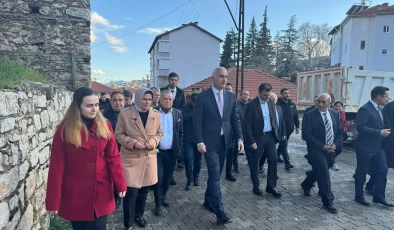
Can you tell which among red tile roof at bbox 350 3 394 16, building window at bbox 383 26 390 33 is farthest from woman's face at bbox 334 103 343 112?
building window at bbox 383 26 390 33

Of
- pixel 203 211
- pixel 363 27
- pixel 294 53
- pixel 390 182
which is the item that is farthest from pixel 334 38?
pixel 203 211

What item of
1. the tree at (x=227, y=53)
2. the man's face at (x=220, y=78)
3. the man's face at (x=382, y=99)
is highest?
the tree at (x=227, y=53)

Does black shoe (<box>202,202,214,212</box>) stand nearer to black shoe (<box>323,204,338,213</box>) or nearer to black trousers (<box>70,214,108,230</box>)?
black shoe (<box>323,204,338,213</box>)

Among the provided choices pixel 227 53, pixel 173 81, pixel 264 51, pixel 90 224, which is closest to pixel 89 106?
pixel 90 224

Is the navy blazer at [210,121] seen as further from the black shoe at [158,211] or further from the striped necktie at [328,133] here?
the striped necktie at [328,133]

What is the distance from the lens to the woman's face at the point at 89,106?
8.94 feet

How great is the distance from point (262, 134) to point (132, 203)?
2636mm

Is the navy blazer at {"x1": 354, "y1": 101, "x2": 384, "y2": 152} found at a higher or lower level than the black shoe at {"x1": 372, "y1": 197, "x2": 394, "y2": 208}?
higher

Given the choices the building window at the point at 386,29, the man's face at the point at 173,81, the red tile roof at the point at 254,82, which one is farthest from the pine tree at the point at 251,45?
the man's face at the point at 173,81

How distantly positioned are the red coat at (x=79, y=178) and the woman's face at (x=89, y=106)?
0.10 meters

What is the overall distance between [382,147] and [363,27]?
38.0 metres

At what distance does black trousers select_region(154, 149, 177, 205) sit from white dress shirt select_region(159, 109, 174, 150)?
0.34 feet

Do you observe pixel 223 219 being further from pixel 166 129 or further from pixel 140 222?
pixel 166 129

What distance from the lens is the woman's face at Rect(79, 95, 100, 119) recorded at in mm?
2725
